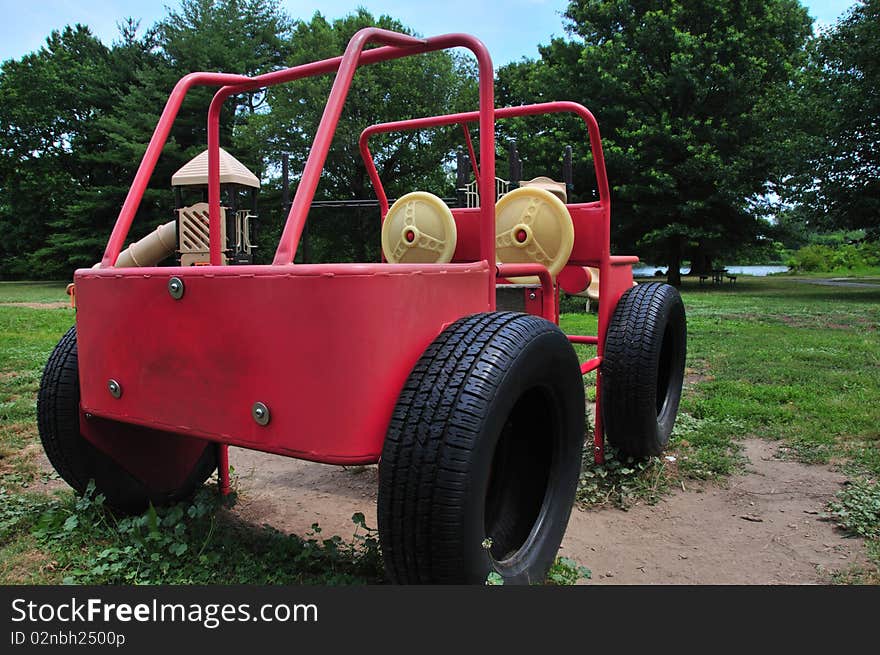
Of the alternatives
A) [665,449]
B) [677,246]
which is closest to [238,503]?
[665,449]

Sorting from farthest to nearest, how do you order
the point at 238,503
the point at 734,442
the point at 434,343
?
the point at 734,442 → the point at 238,503 → the point at 434,343

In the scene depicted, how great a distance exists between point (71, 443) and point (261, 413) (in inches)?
39.0

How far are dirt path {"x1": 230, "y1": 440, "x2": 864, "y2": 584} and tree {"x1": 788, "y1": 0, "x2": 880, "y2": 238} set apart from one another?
14723mm

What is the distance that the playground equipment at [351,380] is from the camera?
150 centimetres

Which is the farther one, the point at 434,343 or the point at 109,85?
the point at 109,85

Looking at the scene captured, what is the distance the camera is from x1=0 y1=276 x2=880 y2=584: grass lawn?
6.91 feet

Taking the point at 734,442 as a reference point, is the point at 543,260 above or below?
above

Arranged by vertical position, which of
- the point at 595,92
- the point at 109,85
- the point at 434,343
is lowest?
the point at 434,343

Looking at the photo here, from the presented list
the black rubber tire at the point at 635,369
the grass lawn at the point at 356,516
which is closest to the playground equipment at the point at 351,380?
the grass lawn at the point at 356,516

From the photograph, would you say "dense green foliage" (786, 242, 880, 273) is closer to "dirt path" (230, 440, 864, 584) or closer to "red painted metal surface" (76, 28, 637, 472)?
"dirt path" (230, 440, 864, 584)

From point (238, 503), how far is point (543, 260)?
1675mm

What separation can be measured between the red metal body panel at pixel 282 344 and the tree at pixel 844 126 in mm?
Answer: 16605

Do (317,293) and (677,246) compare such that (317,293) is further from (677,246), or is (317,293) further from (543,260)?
(677,246)

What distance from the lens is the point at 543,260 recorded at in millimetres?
3072
